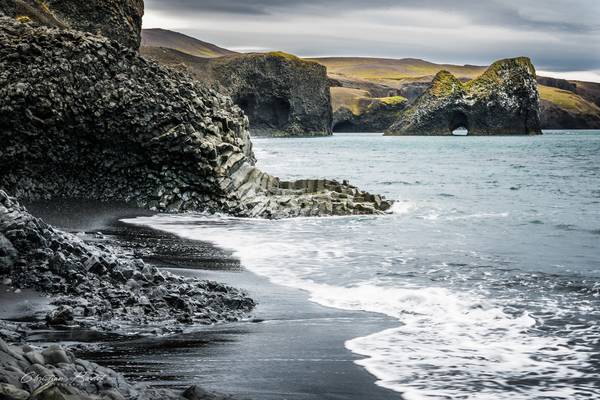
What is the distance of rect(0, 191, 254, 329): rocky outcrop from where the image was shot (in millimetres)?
7883

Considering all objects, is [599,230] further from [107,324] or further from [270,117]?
[270,117]

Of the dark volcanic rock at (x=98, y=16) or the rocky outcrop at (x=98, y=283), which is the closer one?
the rocky outcrop at (x=98, y=283)

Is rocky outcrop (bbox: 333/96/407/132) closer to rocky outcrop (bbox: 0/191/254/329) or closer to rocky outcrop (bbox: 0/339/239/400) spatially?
rocky outcrop (bbox: 0/191/254/329)

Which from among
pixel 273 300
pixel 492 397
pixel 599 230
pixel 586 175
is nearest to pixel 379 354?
pixel 492 397

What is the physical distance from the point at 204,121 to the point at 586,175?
79.3ft

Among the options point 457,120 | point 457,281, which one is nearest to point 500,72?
point 457,120

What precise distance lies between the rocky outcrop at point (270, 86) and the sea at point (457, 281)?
378 feet

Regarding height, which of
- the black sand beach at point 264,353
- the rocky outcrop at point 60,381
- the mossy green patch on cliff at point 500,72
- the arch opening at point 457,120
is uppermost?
the mossy green patch on cliff at point 500,72

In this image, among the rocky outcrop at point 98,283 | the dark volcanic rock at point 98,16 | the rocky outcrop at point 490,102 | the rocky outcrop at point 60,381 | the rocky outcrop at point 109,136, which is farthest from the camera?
the rocky outcrop at point 490,102

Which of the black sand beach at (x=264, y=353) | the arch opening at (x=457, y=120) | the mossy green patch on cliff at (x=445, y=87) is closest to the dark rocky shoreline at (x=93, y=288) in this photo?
the black sand beach at (x=264, y=353)

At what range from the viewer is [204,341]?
23.5 feet

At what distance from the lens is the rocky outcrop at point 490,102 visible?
132 metres

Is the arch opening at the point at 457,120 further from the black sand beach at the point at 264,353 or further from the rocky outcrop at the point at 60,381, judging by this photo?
the rocky outcrop at the point at 60,381

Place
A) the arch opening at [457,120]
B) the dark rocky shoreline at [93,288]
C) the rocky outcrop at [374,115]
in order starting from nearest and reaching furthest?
1. the dark rocky shoreline at [93,288]
2. the arch opening at [457,120]
3. the rocky outcrop at [374,115]
